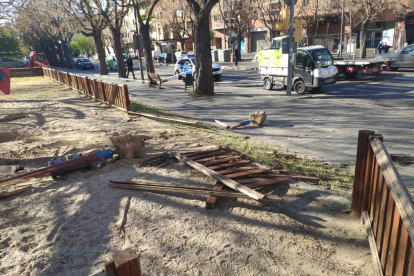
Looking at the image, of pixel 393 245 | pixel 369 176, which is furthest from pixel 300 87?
pixel 393 245

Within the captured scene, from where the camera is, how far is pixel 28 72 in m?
33.5

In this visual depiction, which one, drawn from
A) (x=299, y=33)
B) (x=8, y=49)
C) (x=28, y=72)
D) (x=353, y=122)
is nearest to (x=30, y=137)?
(x=353, y=122)

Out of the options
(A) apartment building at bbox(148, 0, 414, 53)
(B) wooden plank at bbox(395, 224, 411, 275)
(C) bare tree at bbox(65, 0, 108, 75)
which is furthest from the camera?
(A) apartment building at bbox(148, 0, 414, 53)

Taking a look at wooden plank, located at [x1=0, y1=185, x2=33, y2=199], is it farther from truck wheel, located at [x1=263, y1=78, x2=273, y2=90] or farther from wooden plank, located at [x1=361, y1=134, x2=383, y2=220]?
truck wheel, located at [x1=263, y1=78, x2=273, y2=90]

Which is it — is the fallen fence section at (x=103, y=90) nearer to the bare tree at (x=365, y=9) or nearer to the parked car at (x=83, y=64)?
the bare tree at (x=365, y=9)

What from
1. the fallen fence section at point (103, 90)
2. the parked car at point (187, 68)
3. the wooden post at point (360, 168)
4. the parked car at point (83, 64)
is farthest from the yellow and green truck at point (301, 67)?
the parked car at point (83, 64)

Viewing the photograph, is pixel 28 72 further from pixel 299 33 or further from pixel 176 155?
pixel 176 155

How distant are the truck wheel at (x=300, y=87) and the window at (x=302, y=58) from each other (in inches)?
27.3

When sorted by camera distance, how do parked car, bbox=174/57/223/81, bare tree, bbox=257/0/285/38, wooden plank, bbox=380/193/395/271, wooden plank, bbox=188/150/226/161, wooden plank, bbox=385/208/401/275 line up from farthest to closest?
bare tree, bbox=257/0/285/38
parked car, bbox=174/57/223/81
wooden plank, bbox=188/150/226/161
wooden plank, bbox=380/193/395/271
wooden plank, bbox=385/208/401/275

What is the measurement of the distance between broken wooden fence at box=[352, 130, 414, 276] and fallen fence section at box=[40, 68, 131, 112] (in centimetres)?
873

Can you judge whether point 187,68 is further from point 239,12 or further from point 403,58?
point 239,12

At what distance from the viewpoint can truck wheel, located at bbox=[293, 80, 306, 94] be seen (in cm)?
1432

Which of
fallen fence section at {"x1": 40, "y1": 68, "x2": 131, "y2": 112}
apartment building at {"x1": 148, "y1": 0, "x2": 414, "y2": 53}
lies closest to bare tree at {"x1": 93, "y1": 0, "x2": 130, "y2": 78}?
apartment building at {"x1": 148, "y1": 0, "x2": 414, "y2": 53}

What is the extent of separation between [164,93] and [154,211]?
42.5 ft
